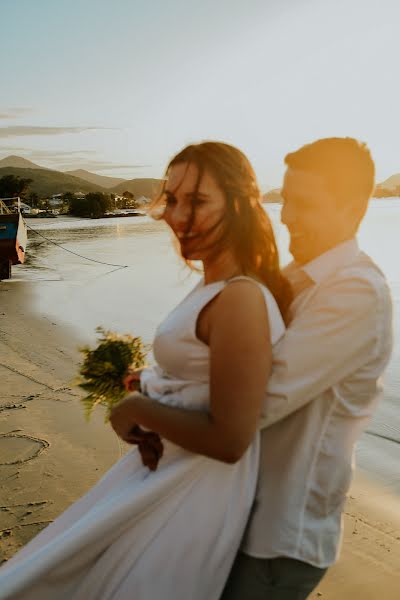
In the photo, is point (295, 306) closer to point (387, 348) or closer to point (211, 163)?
point (387, 348)

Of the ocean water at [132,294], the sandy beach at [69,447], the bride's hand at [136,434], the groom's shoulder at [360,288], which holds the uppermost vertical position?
the groom's shoulder at [360,288]

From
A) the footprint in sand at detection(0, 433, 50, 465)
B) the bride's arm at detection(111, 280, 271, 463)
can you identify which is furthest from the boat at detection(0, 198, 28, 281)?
the bride's arm at detection(111, 280, 271, 463)

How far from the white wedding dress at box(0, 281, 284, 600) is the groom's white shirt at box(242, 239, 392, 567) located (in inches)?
3.1

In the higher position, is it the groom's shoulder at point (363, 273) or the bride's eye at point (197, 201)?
the bride's eye at point (197, 201)

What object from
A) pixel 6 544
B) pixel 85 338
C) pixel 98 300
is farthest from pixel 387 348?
pixel 98 300

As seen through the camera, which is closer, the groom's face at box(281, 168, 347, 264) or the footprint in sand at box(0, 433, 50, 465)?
the groom's face at box(281, 168, 347, 264)

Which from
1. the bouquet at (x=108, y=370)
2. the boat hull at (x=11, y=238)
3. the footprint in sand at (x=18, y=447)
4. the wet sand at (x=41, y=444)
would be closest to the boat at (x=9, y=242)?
the boat hull at (x=11, y=238)

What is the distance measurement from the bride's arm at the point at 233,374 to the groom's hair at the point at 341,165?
1.58 ft

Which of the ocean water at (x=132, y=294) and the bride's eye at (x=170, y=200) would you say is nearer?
the bride's eye at (x=170, y=200)

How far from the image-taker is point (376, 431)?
7.49 metres

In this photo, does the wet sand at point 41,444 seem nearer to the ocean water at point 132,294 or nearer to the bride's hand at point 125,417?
the ocean water at point 132,294

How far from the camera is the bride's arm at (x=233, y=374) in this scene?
1.51 m

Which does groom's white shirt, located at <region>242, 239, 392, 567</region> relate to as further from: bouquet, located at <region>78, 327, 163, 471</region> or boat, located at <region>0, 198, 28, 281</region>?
boat, located at <region>0, 198, 28, 281</region>

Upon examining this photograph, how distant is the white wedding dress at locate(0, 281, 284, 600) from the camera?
1689 mm
